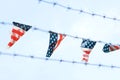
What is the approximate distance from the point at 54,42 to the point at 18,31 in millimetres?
1995

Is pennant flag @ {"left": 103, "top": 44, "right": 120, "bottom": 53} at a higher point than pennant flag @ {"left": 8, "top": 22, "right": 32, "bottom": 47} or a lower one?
lower

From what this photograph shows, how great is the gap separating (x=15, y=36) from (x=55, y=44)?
2142mm

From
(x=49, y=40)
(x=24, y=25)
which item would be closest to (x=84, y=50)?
(x=49, y=40)

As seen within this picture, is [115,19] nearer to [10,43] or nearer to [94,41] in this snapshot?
[94,41]

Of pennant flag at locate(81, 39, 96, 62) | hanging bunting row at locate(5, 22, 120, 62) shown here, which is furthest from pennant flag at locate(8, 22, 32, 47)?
pennant flag at locate(81, 39, 96, 62)

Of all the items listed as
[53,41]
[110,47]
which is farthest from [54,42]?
[110,47]

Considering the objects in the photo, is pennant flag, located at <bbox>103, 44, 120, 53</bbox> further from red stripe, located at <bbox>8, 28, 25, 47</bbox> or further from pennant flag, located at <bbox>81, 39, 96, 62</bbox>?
red stripe, located at <bbox>8, 28, 25, 47</bbox>

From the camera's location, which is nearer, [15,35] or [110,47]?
[15,35]

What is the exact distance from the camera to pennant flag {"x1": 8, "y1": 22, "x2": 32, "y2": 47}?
22.3 m

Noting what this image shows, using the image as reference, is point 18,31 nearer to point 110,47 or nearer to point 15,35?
point 15,35

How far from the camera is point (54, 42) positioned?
76.8ft

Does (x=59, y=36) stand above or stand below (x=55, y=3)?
below

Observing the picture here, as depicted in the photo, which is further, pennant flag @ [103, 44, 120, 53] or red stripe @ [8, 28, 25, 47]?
pennant flag @ [103, 44, 120, 53]

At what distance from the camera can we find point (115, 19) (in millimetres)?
24812
